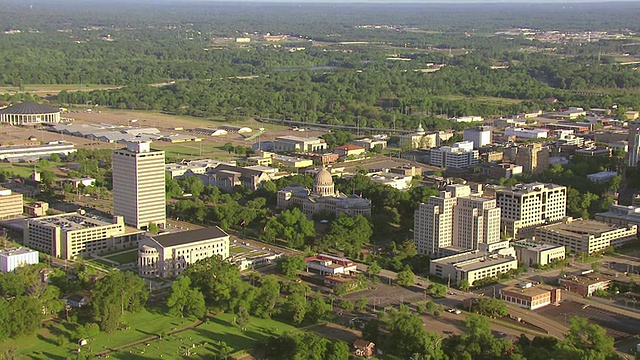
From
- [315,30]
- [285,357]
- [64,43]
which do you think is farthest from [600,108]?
[315,30]

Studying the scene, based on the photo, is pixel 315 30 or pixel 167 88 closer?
pixel 167 88

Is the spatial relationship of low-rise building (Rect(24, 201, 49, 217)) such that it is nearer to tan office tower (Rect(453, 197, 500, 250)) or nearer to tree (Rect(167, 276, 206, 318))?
tree (Rect(167, 276, 206, 318))

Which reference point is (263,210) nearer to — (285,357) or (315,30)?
(285,357)

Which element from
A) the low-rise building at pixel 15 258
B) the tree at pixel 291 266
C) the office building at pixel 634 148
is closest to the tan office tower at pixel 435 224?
the tree at pixel 291 266

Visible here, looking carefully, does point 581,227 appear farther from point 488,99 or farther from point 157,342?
point 488,99

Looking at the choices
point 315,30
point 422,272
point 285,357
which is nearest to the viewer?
point 285,357

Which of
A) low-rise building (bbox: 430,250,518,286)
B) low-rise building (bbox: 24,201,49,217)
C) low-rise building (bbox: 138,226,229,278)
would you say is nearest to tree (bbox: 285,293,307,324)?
low-rise building (bbox: 138,226,229,278)

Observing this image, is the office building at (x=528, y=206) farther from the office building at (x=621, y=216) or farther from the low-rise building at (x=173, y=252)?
the low-rise building at (x=173, y=252)
